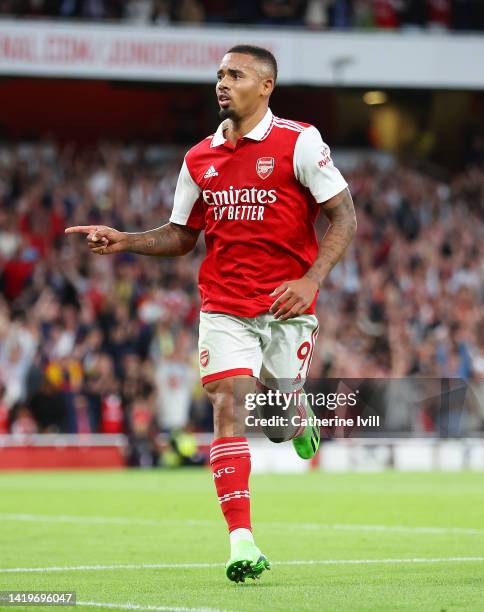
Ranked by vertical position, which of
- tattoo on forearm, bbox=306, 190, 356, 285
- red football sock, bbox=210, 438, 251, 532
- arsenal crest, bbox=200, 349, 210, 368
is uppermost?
tattoo on forearm, bbox=306, 190, 356, 285

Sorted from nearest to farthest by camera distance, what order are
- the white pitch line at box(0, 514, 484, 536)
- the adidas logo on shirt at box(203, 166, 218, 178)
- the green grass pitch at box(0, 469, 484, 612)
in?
the green grass pitch at box(0, 469, 484, 612)
the adidas logo on shirt at box(203, 166, 218, 178)
the white pitch line at box(0, 514, 484, 536)

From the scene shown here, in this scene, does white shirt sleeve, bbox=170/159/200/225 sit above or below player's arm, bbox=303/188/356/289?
above

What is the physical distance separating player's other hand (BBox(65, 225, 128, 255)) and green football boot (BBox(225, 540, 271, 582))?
168cm

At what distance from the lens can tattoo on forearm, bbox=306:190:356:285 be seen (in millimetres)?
7184

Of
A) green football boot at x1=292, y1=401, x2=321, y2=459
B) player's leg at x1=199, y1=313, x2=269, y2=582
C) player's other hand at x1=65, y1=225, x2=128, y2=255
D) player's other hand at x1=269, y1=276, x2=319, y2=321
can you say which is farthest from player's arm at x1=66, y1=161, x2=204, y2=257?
green football boot at x1=292, y1=401, x2=321, y2=459

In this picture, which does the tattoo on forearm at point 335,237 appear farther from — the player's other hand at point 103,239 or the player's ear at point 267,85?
the player's other hand at point 103,239

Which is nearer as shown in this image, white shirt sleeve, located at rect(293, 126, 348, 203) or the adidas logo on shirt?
white shirt sleeve, located at rect(293, 126, 348, 203)

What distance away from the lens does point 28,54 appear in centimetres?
2780

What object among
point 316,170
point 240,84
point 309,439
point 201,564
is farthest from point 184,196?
point 201,564

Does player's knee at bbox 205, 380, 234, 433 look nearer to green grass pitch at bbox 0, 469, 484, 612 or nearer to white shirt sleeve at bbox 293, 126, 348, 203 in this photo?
green grass pitch at bbox 0, 469, 484, 612

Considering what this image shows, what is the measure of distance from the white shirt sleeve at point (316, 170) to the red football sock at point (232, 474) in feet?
4.32

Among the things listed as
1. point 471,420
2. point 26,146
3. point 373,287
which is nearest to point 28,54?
point 26,146

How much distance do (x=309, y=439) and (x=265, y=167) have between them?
1.55 metres

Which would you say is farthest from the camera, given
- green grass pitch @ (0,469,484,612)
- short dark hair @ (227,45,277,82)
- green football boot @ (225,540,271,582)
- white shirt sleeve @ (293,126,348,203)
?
short dark hair @ (227,45,277,82)
